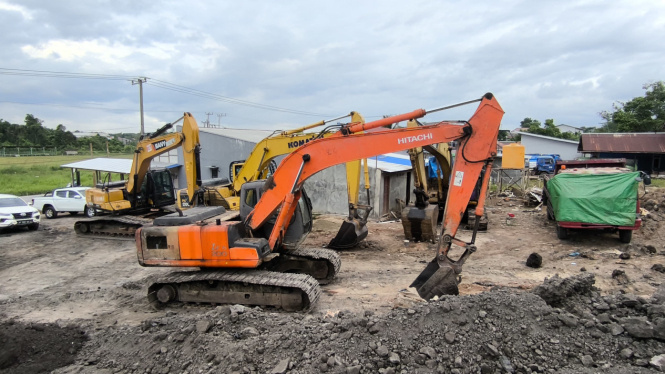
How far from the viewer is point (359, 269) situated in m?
9.27

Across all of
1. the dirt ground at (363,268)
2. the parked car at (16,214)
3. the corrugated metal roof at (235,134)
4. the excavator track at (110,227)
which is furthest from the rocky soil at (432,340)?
the corrugated metal roof at (235,134)

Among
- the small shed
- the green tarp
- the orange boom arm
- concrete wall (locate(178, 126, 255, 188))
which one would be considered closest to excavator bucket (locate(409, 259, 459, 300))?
the orange boom arm

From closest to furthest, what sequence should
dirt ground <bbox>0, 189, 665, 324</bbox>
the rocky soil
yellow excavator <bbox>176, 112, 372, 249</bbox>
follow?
1. the rocky soil
2. dirt ground <bbox>0, 189, 665, 324</bbox>
3. yellow excavator <bbox>176, 112, 372, 249</bbox>

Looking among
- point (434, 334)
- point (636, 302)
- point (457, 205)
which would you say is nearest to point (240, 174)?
point (457, 205)

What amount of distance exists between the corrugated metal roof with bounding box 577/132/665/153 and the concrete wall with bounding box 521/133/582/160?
705 centimetres

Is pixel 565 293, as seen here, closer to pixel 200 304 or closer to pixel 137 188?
pixel 200 304

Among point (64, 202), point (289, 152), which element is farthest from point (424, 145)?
point (64, 202)

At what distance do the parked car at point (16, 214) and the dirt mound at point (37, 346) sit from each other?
33.5 ft

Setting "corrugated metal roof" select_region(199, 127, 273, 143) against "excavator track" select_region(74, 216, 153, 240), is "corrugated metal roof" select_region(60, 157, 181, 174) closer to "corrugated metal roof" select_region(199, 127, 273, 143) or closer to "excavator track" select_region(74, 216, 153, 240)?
"corrugated metal roof" select_region(199, 127, 273, 143)

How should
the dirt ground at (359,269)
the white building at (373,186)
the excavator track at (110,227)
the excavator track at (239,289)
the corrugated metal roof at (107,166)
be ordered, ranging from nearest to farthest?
the excavator track at (239,289) < the dirt ground at (359,269) < the excavator track at (110,227) < the white building at (373,186) < the corrugated metal roof at (107,166)

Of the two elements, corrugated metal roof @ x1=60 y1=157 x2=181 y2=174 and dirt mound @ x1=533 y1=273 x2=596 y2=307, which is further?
corrugated metal roof @ x1=60 y1=157 x2=181 y2=174

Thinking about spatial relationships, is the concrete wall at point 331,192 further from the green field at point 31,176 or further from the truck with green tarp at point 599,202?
the green field at point 31,176

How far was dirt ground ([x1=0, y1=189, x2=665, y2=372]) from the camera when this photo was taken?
7012mm

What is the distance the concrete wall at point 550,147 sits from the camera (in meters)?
42.6
